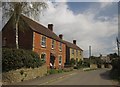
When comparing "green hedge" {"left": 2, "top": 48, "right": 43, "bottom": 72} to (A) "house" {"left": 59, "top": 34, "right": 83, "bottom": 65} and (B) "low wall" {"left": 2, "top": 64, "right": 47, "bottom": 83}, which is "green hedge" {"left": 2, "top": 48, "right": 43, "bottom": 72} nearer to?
(B) "low wall" {"left": 2, "top": 64, "right": 47, "bottom": 83}

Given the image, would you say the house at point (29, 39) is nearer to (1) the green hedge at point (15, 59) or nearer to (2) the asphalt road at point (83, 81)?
(1) the green hedge at point (15, 59)

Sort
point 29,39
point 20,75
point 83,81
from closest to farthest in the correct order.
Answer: point 83,81 < point 20,75 < point 29,39

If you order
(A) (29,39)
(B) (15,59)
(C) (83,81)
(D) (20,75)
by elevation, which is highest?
(A) (29,39)

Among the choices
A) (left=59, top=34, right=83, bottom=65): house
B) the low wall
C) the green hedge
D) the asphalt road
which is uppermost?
(left=59, top=34, right=83, bottom=65): house

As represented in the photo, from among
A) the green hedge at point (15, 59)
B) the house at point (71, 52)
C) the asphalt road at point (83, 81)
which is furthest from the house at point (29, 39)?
the house at point (71, 52)

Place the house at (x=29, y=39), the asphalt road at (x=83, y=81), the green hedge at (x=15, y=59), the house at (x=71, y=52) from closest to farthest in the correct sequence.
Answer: the asphalt road at (x=83, y=81) < the green hedge at (x=15, y=59) < the house at (x=29, y=39) < the house at (x=71, y=52)

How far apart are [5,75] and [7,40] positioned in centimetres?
1573

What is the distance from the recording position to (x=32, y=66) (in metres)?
25.8

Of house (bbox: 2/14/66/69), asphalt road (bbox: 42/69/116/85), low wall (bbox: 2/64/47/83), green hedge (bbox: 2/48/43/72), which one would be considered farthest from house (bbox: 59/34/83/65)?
green hedge (bbox: 2/48/43/72)

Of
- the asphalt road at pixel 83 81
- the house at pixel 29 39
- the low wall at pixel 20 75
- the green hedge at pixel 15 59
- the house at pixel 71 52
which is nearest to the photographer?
the asphalt road at pixel 83 81

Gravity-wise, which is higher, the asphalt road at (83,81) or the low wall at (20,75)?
the low wall at (20,75)

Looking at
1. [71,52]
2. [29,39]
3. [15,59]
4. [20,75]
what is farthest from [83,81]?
[71,52]

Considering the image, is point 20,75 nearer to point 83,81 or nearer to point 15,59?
point 15,59

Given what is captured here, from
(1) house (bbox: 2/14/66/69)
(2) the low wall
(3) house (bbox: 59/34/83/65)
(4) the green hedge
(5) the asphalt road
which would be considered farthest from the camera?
(3) house (bbox: 59/34/83/65)
